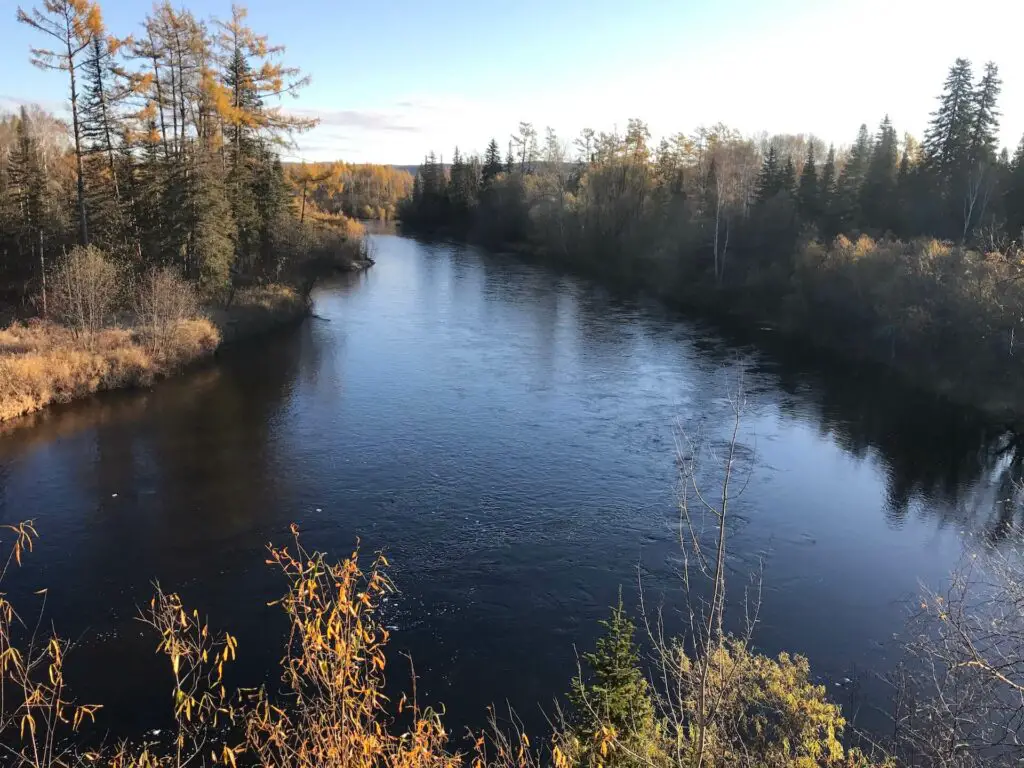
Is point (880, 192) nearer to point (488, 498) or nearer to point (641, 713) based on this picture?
A: point (488, 498)

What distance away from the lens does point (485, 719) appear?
11547mm

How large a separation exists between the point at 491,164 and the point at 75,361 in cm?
7403

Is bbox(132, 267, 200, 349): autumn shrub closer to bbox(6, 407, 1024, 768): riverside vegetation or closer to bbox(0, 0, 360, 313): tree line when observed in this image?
bbox(0, 0, 360, 313): tree line

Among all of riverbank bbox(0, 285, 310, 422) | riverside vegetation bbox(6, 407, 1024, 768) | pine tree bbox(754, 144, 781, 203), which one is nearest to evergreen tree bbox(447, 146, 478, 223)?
pine tree bbox(754, 144, 781, 203)

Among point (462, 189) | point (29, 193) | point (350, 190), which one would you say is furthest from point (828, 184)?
point (350, 190)

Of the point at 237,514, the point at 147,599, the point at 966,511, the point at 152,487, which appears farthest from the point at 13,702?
the point at 966,511

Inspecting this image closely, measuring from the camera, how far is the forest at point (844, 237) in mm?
30391

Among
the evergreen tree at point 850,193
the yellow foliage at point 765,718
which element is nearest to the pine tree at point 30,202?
the yellow foliage at point 765,718

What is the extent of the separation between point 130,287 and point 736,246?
119ft

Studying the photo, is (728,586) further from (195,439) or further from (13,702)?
(195,439)

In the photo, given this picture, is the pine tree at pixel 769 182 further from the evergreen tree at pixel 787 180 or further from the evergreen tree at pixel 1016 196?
the evergreen tree at pixel 1016 196

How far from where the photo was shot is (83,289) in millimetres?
26891

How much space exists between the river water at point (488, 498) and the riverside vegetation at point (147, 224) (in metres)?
1.96

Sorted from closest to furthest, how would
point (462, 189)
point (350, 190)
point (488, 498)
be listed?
point (488, 498)
point (462, 189)
point (350, 190)
